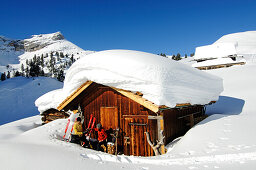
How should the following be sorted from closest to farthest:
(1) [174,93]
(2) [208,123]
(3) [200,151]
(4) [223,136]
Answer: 1. (3) [200,151]
2. (4) [223,136]
3. (1) [174,93]
4. (2) [208,123]

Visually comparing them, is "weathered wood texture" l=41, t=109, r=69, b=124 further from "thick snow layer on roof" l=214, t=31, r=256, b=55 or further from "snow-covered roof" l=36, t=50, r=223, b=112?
"thick snow layer on roof" l=214, t=31, r=256, b=55

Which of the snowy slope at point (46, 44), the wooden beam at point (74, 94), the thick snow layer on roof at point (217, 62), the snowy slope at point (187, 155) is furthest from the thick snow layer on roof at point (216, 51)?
the snowy slope at point (46, 44)

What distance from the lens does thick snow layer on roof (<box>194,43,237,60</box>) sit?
1258 inches

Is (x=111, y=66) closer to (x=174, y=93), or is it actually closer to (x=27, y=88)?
(x=174, y=93)

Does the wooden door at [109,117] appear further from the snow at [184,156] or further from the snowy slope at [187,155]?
the snowy slope at [187,155]

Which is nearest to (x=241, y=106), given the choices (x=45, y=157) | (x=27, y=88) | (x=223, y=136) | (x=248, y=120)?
(x=248, y=120)

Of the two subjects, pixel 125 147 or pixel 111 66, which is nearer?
pixel 111 66

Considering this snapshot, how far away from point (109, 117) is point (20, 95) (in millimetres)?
29848

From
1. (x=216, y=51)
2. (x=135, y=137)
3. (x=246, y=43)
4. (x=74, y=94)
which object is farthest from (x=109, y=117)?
(x=246, y=43)

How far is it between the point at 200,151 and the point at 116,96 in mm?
3949

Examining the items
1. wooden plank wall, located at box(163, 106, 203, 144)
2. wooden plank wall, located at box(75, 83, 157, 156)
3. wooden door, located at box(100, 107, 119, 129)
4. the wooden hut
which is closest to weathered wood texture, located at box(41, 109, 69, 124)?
the wooden hut

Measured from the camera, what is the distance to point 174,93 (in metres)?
6.55

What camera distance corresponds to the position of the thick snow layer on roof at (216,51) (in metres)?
32.0

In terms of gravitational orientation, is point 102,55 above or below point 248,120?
above
